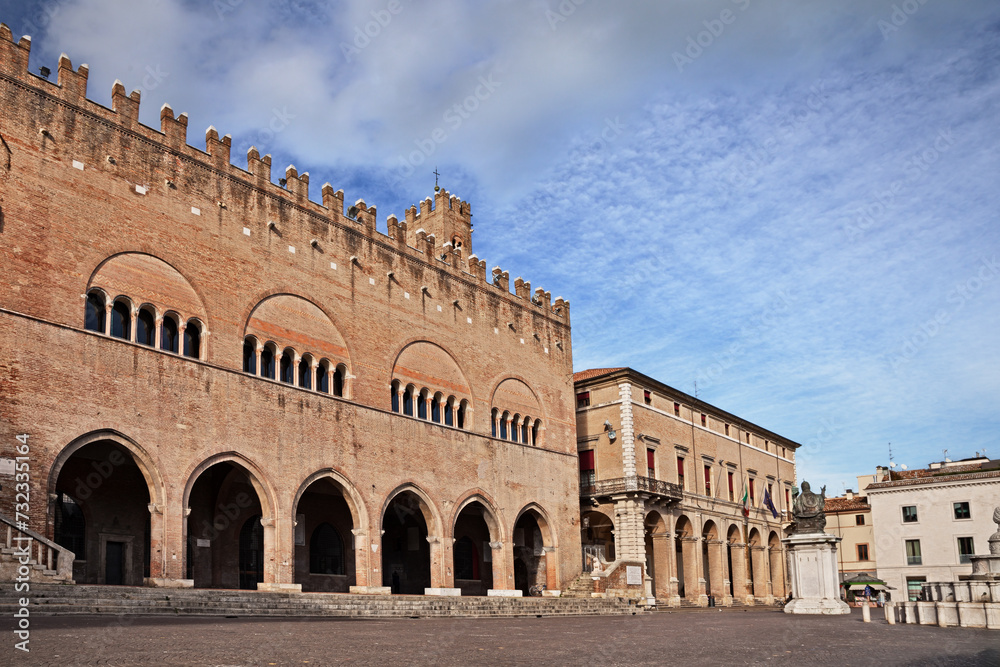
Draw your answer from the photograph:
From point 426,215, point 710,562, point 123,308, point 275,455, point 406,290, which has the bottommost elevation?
point 710,562

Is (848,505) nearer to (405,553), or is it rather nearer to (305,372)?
(405,553)

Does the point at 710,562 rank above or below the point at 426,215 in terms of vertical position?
below

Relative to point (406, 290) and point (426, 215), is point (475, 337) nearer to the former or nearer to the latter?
point (406, 290)

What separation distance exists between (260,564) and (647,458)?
57.2 feet

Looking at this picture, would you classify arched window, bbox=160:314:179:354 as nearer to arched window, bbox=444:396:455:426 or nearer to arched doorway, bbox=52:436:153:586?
arched doorway, bbox=52:436:153:586

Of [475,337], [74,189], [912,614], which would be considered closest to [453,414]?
[475,337]

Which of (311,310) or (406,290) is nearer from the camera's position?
(311,310)

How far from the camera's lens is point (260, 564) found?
26.1 meters

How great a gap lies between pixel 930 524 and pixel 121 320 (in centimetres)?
4144

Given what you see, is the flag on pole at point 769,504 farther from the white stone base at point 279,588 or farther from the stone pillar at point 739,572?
the white stone base at point 279,588

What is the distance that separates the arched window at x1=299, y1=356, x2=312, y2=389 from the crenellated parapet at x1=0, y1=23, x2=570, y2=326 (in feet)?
14.3

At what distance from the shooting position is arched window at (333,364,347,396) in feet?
81.8

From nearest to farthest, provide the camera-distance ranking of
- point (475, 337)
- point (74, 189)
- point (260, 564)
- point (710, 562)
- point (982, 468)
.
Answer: point (74, 189) → point (260, 564) → point (475, 337) → point (710, 562) → point (982, 468)

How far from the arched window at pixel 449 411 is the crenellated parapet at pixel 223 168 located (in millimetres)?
4472
